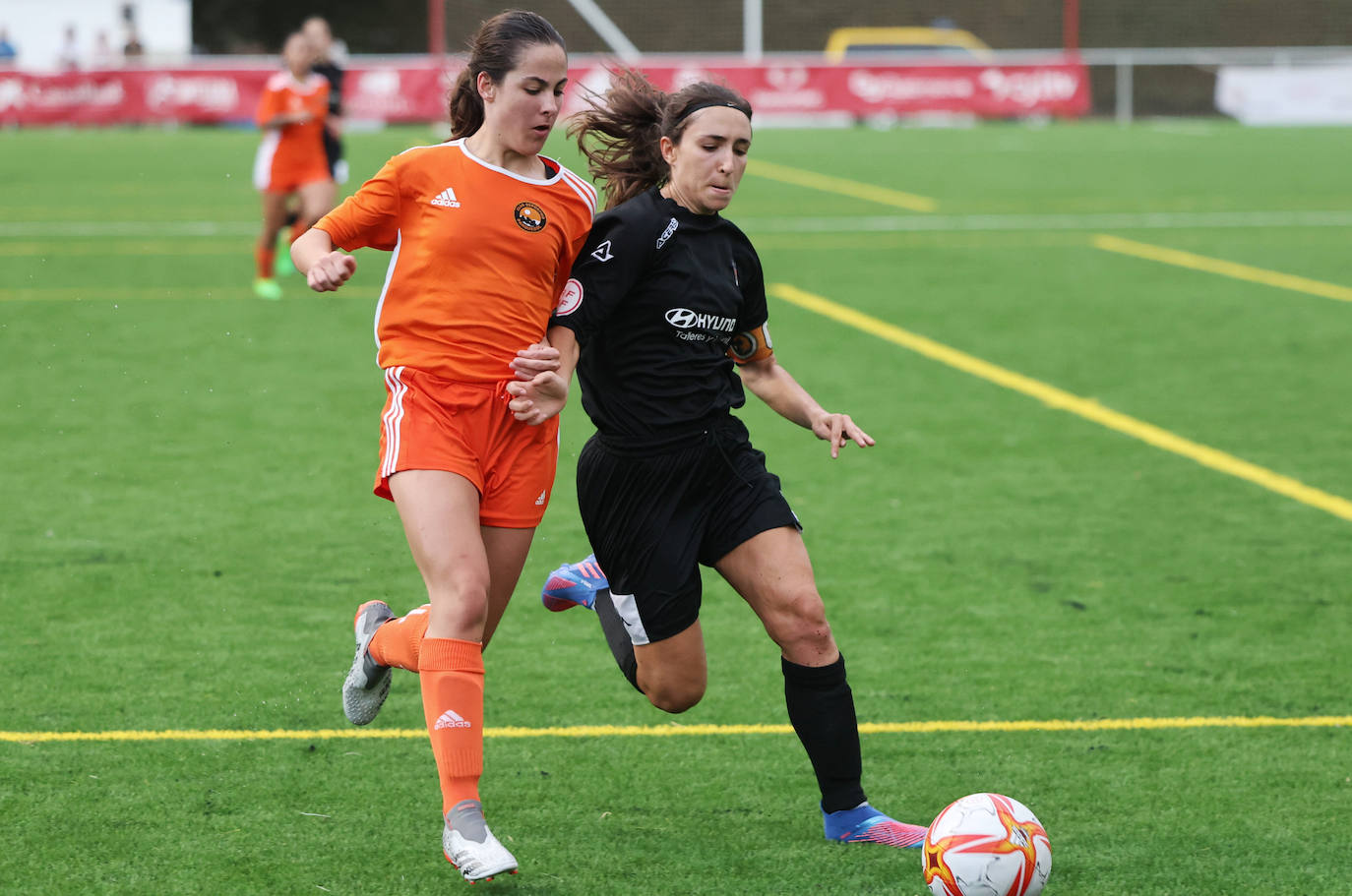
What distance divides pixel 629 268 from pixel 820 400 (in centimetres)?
593

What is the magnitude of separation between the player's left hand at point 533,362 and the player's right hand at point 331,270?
45 centimetres

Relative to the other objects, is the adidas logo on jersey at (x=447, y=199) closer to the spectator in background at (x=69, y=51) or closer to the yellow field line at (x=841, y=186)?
the yellow field line at (x=841, y=186)

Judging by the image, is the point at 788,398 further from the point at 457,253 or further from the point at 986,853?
the point at 986,853

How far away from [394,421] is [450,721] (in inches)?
29.5

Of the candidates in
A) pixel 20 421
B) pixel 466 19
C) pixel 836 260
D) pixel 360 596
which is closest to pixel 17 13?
pixel 466 19

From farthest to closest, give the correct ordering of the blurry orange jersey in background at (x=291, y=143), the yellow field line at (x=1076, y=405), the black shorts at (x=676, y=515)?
the blurry orange jersey in background at (x=291, y=143)
the yellow field line at (x=1076, y=405)
the black shorts at (x=676, y=515)

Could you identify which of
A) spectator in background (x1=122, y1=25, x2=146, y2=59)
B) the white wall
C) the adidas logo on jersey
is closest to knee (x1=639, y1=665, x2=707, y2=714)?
the adidas logo on jersey

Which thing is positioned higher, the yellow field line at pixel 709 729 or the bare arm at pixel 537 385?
the bare arm at pixel 537 385

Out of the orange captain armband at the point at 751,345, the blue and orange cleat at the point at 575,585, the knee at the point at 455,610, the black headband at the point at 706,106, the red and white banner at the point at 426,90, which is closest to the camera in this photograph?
the knee at the point at 455,610

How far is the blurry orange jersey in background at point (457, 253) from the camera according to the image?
4172mm

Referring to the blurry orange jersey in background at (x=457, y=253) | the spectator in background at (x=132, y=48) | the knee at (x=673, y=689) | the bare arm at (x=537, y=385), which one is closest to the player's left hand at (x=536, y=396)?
the bare arm at (x=537, y=385)

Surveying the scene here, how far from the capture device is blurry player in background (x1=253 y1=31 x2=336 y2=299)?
45.6 feet

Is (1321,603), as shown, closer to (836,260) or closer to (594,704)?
(594,704)

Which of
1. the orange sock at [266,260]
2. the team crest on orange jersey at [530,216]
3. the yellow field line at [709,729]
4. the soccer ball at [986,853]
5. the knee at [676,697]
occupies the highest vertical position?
the team crest on orange jersey at [530,216]
